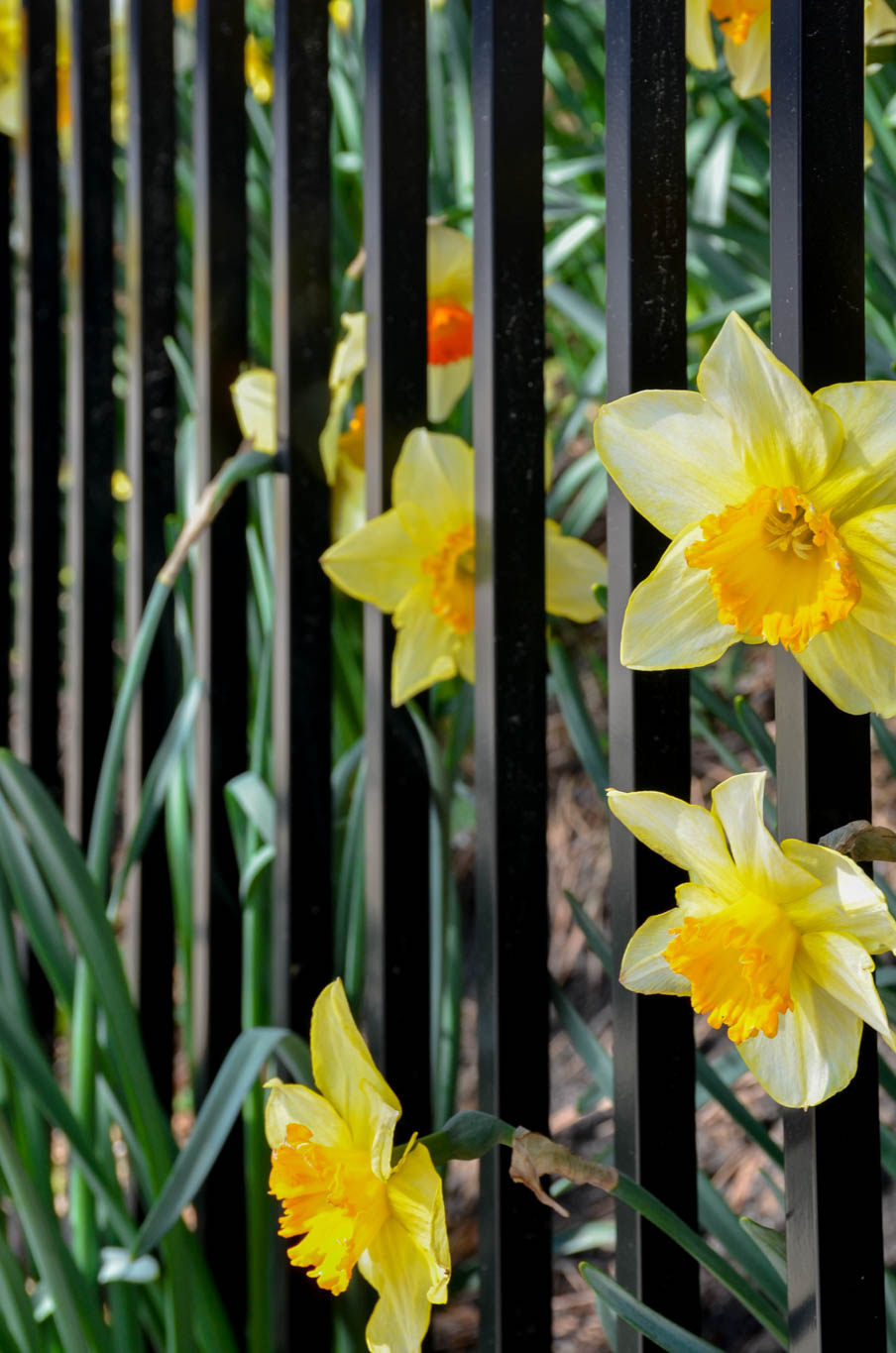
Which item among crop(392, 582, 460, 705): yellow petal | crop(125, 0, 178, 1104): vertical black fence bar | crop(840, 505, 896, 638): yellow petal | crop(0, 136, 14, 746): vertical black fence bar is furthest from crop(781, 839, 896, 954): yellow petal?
crop(0, 136, 14, 746): vertical black fence bar

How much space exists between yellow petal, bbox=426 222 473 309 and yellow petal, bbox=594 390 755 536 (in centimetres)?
50

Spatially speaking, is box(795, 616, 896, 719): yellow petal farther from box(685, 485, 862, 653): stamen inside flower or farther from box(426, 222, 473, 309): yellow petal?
box(426, 222, 473, 309): yellow petal

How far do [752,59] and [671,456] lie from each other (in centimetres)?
41

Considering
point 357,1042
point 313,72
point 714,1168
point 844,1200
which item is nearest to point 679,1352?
point 844,1200

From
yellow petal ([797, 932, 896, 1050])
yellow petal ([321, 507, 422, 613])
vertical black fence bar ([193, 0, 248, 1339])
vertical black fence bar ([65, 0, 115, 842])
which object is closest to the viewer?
yellow petal ([797, 932, 896, 1050])

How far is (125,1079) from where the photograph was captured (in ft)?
2.99

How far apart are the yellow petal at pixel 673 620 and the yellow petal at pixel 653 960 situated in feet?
0.42

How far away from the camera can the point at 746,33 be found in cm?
83

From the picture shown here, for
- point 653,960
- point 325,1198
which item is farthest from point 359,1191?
point 653,960

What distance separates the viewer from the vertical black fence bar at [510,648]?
82cm

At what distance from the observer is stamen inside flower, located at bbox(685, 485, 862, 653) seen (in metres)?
0.58

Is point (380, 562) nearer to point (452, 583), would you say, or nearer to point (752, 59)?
point (452, 583)

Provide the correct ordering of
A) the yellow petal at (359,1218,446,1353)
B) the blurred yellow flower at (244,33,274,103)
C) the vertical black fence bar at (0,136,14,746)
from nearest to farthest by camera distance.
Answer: the yellow petal at (359,1218,446,1353) → the vertical black fence bar at (0,136,14,746) → the blurred yellow flower at (244,33,274,103)

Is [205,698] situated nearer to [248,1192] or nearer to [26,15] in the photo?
[248,1192]
